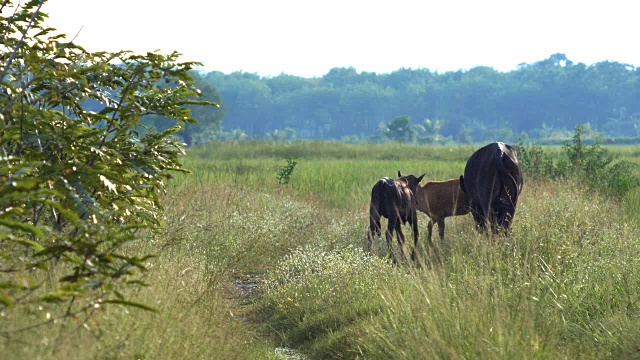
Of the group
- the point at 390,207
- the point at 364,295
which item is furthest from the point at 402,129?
the point at 364,295

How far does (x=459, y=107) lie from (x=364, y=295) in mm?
143797

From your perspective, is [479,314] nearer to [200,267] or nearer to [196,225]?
[200,267]

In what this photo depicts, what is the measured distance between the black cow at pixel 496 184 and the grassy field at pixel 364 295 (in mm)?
349

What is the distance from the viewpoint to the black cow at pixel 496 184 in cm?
1110

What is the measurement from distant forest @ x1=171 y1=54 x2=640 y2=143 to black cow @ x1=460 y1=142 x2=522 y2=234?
359ft

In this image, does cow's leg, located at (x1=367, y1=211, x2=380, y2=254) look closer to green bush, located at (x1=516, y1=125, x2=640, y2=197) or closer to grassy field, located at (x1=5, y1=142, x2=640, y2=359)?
grassy field, located at (x1=5, y1=142, x2=640, y2=359)

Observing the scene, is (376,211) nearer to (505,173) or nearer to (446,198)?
(446,198)

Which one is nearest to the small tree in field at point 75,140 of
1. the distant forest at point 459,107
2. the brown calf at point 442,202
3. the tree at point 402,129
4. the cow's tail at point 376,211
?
the cow's tail at point 376,211

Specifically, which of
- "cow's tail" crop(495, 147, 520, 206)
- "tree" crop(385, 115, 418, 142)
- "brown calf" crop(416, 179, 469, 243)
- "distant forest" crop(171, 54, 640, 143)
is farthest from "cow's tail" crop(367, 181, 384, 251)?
"distant forest" crop(171, 54, 640, 143)

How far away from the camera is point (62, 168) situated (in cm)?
595

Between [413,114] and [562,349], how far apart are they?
14989 cm

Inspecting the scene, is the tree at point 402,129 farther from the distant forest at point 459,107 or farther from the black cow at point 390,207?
the black cow at point 390,207

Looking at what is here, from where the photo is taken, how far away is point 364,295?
9.00m

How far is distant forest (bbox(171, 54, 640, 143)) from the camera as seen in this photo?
452ft
